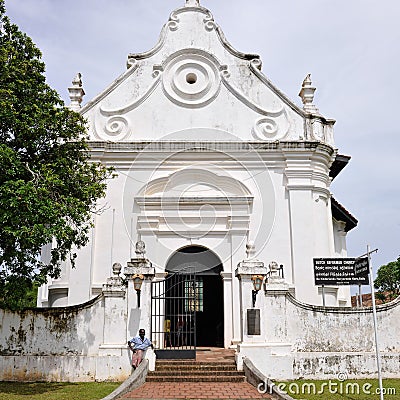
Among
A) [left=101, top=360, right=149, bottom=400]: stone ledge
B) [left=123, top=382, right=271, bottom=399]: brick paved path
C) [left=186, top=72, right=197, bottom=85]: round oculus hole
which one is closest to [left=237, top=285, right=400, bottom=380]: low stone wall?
[left=123, top=382, right=271, bottom=399]: brick paved path

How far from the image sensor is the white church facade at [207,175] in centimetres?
1559

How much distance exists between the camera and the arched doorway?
15672 millimetres

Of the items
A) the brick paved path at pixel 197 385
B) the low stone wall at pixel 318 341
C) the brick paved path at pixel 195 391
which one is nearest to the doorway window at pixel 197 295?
the brick paved path at pixel 197 385

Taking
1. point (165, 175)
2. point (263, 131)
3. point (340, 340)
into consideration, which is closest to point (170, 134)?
point (165, 175)

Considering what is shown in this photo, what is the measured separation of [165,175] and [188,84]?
11.6 ft

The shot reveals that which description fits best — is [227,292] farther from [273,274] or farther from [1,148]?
[1,148]

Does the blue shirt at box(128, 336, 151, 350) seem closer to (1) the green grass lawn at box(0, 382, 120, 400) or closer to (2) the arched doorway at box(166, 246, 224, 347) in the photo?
(1) the green grass lawn at box(0, 382, 120, 400)

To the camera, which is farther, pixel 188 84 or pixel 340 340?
pixel 188 84

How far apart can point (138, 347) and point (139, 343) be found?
0.31ft

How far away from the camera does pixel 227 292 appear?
15.3 m

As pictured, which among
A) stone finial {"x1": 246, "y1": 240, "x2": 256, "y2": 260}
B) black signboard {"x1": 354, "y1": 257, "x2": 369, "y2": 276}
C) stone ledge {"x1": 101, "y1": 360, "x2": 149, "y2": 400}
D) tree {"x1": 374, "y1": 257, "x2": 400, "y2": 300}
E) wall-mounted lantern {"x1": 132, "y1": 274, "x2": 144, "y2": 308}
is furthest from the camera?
tree {"x1": 374, "y1": 257, "x2": 400, "y2": 300}

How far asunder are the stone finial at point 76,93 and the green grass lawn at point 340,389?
37.0ft

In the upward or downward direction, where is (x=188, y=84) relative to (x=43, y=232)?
upward

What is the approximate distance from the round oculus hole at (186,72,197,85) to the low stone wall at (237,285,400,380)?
8259 millimetres
